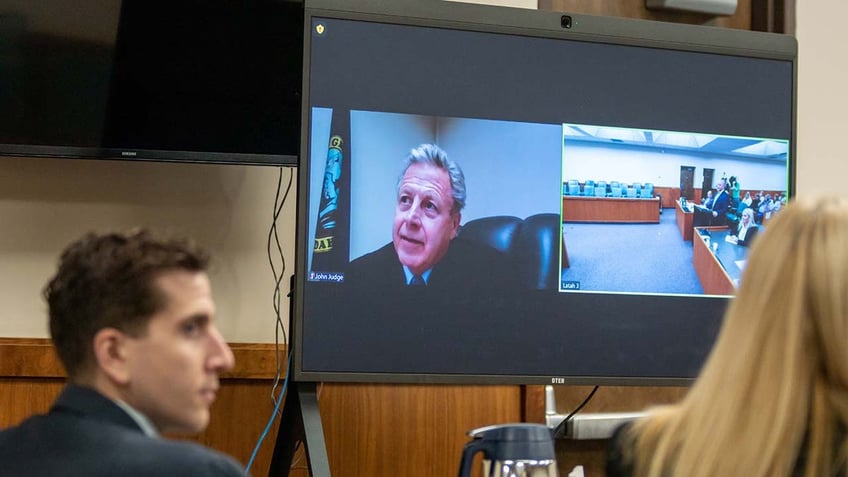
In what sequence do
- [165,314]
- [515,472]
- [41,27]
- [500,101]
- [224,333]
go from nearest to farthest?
[165,314] → [515,472] → [500,101] → [41,27] → [224,333]

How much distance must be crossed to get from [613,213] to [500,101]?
361 mm

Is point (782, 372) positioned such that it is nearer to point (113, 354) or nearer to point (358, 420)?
point (113, 354)

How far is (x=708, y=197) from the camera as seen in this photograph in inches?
98.3

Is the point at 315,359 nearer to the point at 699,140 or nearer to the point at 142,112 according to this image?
the point at 142,112

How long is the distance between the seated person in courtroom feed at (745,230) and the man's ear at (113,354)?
1.59m

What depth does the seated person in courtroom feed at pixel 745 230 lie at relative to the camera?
8.19 ft

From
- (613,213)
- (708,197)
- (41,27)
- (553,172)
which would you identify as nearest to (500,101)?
(553,172)

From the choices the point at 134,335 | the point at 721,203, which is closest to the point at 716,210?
the point at 721,203

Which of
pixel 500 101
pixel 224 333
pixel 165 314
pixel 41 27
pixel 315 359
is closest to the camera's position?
pixel 165 314

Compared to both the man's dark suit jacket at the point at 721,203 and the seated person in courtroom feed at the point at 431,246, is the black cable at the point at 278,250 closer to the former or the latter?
the seated person in courtroom feed at the point at 431,246

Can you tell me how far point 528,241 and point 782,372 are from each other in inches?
41.1

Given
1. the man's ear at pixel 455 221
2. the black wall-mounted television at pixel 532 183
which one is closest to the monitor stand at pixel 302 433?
the black wall-mounted television at pixel 532 183

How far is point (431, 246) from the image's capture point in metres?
2.27

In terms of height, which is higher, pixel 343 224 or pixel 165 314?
pixel 343 224
